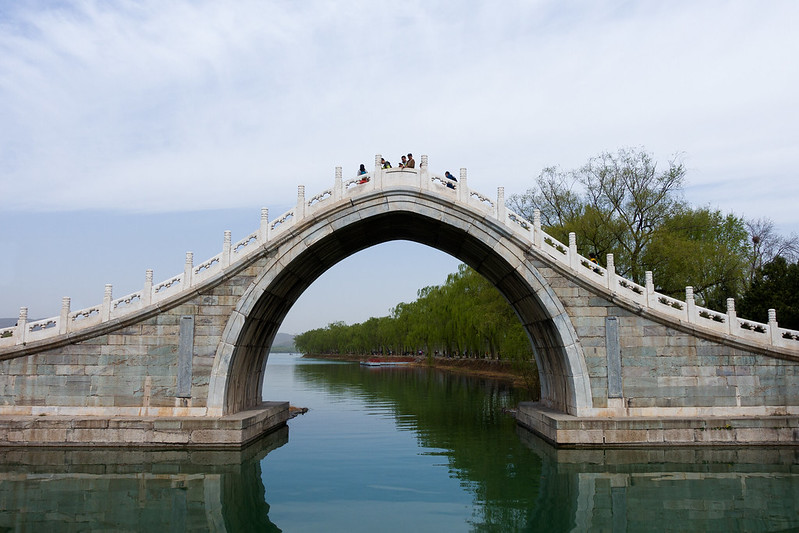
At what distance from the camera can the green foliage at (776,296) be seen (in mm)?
20961

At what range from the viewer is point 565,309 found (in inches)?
619

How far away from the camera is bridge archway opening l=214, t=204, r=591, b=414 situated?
1576 cm

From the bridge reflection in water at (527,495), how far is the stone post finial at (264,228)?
5.60 meters

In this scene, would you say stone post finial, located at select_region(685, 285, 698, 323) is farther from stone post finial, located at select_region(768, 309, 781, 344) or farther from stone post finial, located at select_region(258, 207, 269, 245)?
stone post finial, located at select_region(258, 207, 269, 245)

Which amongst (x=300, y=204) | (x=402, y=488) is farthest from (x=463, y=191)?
(x=402, y=488)

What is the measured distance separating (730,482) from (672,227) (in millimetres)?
17855

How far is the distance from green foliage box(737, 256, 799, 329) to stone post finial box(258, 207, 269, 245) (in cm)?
1780

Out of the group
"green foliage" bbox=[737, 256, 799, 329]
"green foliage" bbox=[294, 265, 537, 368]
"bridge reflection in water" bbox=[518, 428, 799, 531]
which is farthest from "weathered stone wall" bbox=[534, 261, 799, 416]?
"green foliage" bbox=[294, 265, 537, 368]

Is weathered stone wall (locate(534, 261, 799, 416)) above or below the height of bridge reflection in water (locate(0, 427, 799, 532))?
above

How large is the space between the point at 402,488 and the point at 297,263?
7.34 metres

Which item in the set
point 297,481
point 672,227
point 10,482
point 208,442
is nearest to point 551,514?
point 297,481

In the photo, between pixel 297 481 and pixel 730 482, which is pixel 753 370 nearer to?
pixel 730 482

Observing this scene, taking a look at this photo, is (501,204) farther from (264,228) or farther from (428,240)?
(264,228)

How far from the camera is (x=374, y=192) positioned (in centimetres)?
1655
